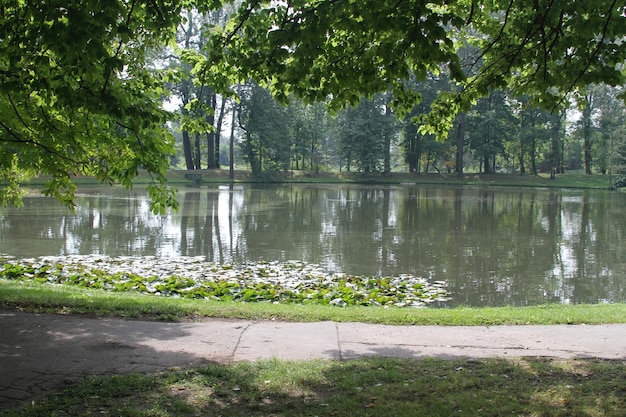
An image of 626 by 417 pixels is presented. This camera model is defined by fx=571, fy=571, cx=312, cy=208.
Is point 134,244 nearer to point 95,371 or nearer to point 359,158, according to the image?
point 95,371

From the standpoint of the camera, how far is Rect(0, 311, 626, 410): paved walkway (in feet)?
18.2

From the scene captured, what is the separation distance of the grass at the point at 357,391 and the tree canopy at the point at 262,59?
2.66m

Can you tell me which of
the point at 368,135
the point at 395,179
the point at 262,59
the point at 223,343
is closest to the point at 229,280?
the point at 223,343

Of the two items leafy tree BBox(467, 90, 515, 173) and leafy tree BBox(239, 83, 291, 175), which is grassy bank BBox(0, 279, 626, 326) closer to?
leafy tree BBox(239, 83, 291, 175)

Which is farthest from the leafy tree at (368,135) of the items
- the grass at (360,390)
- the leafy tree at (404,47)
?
the grass at (360,390)

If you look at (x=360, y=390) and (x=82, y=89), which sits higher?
(x=82, y=89)

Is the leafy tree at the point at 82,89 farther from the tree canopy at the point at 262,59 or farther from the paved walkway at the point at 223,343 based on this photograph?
the paved walkway at the point at 223,343

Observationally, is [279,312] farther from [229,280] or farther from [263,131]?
[263,131]

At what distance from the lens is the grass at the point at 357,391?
175 inches

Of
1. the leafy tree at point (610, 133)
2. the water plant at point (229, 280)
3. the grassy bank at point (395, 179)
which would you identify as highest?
the leafy tree at point (610, 133)

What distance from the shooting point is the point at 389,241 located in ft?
60.0

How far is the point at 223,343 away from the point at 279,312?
5.35ft

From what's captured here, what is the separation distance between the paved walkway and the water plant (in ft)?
9.95

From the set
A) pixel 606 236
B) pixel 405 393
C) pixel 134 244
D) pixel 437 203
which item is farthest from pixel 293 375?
pixel 437 203
